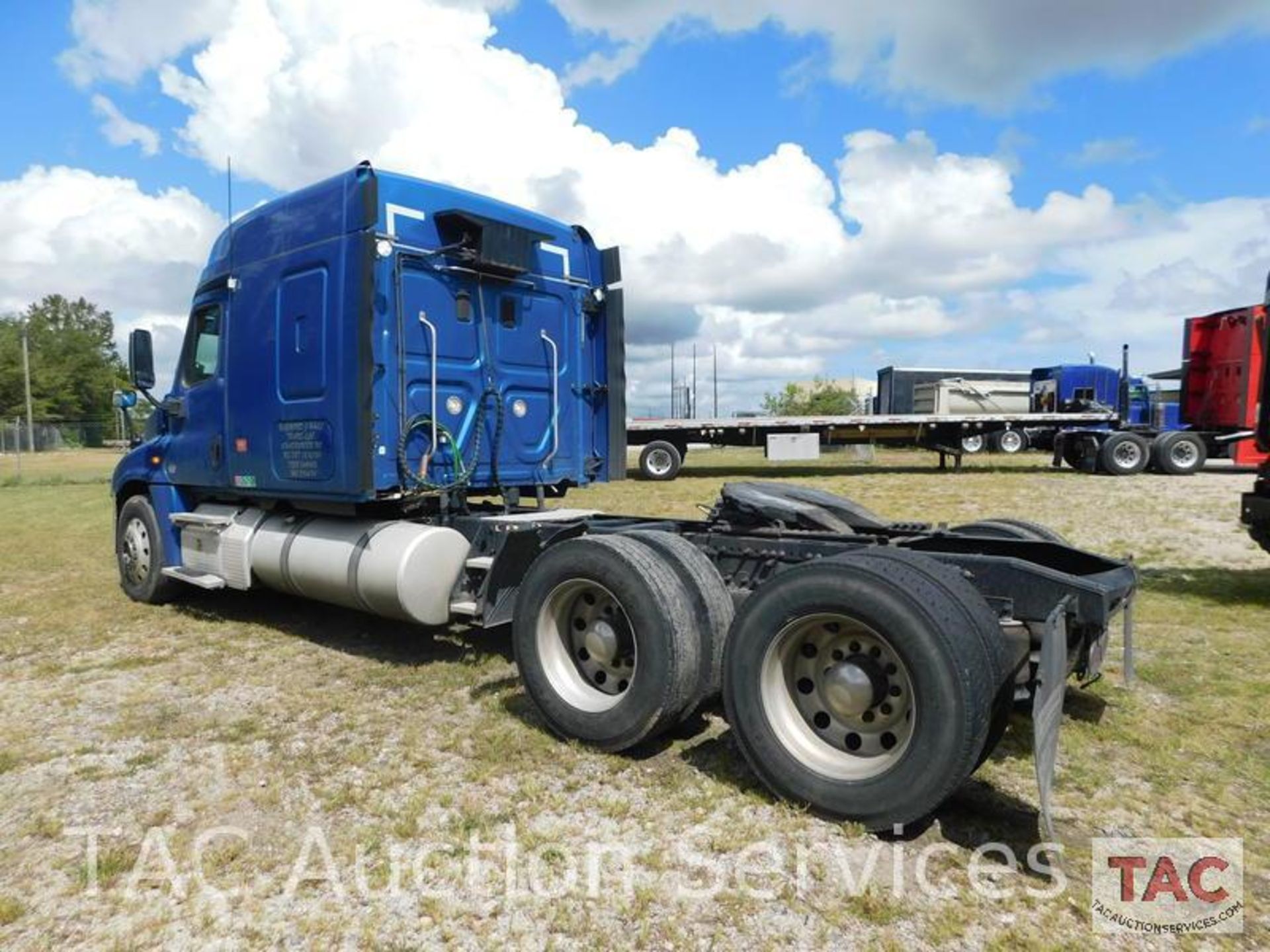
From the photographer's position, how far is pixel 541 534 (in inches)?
204

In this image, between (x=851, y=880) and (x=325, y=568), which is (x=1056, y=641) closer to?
(x=851, y=880)

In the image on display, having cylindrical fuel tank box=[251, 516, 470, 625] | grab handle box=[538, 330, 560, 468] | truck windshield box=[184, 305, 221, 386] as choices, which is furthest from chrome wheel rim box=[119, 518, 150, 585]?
grab handle box=[538, 330, 560, 468]

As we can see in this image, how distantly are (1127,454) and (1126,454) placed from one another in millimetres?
32

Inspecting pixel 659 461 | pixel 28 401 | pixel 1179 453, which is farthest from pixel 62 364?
pixel 1179 453

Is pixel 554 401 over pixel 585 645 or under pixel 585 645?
over

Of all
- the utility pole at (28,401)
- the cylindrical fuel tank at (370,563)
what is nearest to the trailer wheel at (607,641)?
the cylindrical fuel tank at (370,563)

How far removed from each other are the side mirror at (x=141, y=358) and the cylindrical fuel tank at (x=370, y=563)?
2059mm

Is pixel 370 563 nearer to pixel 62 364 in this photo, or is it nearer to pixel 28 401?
pixel 28 401

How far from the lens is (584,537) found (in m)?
4.20

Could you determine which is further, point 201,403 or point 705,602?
point 201,403

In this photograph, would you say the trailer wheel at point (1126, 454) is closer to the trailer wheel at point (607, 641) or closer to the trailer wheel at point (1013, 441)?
the trailer wheel at point (1013, 441)

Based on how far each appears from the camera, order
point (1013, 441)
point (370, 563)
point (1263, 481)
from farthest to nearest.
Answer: point (1013, 441) → point (1263, 481) → point (370, 563)

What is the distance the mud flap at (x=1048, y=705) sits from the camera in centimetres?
285

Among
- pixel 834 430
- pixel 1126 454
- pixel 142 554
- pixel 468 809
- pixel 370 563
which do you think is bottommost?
pixel 468 809
